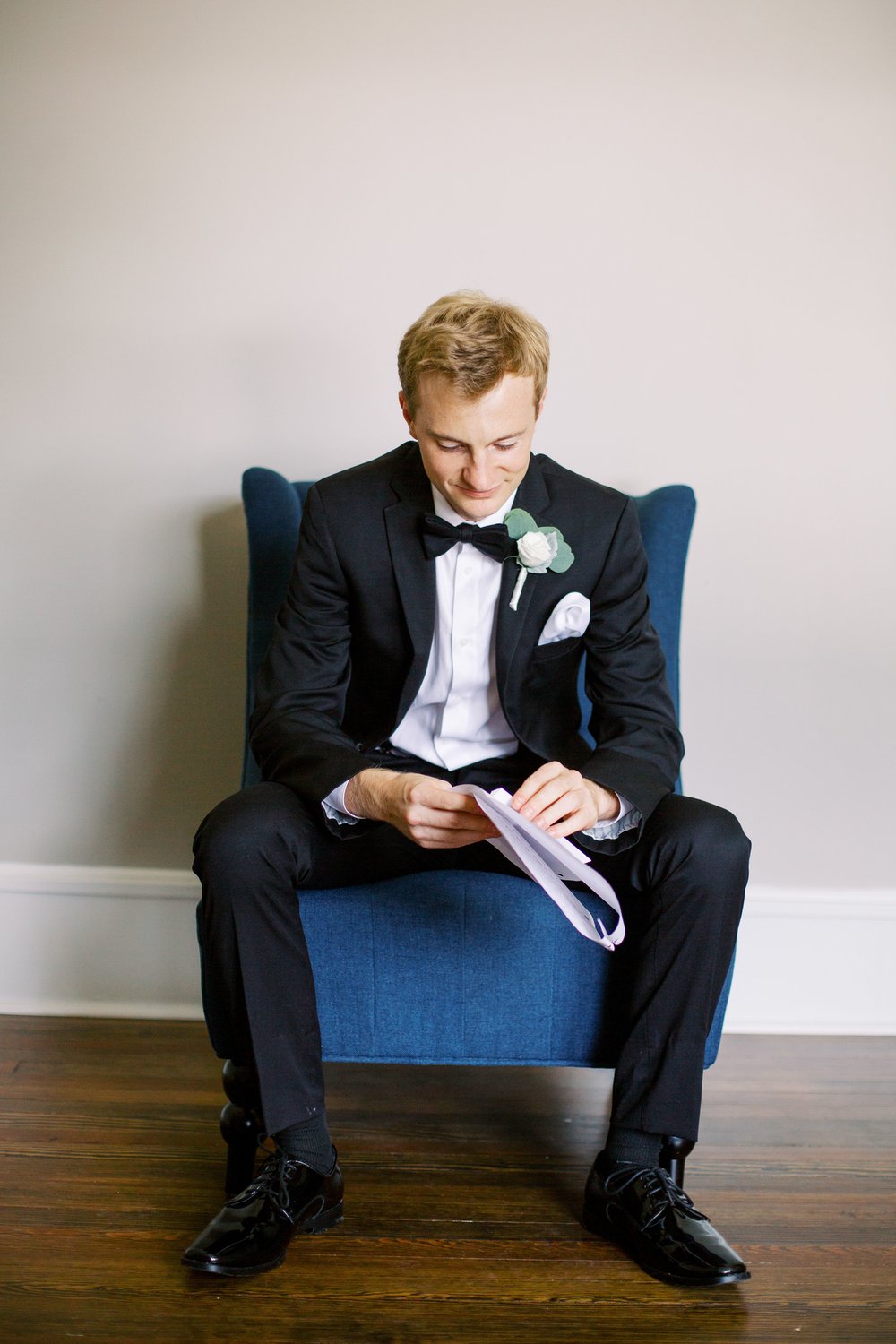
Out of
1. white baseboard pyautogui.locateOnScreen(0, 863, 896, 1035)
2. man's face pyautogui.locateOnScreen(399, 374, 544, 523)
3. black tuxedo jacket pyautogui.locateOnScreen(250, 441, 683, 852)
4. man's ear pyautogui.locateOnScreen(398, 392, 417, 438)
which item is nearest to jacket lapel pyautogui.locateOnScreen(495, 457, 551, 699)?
black tuxedo jacket pyautogui.locateOnScreen(250, 441, 683, 852)

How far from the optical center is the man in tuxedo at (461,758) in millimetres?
1604

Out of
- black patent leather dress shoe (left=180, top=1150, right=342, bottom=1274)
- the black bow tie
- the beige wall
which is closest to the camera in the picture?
black patent leather dress shoe (left=180, top=1150, right=342, bottom=1274)

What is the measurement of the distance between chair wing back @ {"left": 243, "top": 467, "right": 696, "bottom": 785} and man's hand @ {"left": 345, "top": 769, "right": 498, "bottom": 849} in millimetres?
598

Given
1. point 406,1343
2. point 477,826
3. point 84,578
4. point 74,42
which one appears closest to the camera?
point 406,1343

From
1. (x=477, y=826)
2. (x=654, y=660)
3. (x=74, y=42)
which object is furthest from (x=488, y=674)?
(x=74, y=42)

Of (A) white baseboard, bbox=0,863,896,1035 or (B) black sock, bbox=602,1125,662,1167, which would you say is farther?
(A) white baseboard, bbox=0,863,896,1035

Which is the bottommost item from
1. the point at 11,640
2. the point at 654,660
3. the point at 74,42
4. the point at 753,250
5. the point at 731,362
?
the point at 11,640

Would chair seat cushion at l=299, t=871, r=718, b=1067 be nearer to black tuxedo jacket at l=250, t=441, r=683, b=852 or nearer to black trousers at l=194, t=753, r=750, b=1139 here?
black trousers at l=194, t=753, r=750, b=1139

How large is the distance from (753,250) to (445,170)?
2.22ft

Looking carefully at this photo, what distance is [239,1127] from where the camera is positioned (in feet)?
5.79

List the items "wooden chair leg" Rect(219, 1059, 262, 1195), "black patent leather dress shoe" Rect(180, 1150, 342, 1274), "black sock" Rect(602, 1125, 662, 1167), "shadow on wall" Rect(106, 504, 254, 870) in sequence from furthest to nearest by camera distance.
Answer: "shadow on wall" Rect(106, 504, 254, 870) → "wooden chair leg" Rect(219, 1059, 262, 1195) → "black sock" Rect(602, 1125, 662, 1167) → "black patent leather dress shoe" Rect(180, 1150, 342, 1274)

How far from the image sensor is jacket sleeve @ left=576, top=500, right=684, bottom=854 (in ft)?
6.17

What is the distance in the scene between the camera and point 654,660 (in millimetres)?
1946

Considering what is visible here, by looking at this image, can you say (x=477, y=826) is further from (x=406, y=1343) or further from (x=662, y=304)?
(x=662, y=304)
